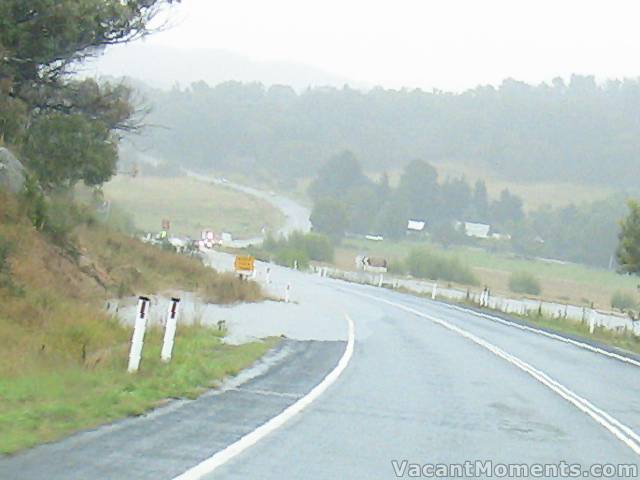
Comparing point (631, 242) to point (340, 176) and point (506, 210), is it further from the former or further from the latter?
point (340, 176)

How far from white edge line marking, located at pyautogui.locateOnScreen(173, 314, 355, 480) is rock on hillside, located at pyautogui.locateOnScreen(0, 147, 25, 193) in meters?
10.1

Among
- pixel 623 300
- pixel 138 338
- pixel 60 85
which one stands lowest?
pixel 138 338

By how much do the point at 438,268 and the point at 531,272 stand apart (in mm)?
7216

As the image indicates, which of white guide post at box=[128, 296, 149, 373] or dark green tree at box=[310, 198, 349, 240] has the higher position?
dark green tree at box=[310, 198, 349, 240]

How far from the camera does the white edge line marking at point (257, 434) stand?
855 centimetres

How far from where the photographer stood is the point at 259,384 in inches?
576

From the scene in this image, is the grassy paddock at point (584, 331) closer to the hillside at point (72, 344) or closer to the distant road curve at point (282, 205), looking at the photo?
the hillside at point (72, 344)

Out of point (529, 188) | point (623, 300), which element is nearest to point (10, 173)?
point (623, 300)

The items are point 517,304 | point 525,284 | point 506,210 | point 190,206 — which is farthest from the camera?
point 506,210

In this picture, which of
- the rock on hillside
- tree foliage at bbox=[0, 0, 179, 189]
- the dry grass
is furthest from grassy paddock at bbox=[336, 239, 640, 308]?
the rock on hillside

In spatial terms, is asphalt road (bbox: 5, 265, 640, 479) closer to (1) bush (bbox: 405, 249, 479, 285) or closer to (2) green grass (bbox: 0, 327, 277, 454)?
(2) green grass (bbox: 0, 327, 277, 454)

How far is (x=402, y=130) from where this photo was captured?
176750mm

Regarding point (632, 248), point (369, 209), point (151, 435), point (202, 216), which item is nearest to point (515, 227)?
point (369, 209)

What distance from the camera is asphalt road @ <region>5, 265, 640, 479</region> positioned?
9.00m
